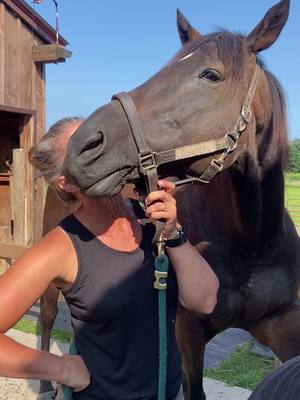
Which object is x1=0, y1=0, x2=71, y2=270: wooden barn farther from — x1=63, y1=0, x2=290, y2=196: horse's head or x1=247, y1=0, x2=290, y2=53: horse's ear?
x1=247, y1=0, x2=290, y2=53: horse's ear

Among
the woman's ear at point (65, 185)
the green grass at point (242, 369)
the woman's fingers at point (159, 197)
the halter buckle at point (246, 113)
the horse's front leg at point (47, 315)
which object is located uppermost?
the halter buckle at point (246, 113)

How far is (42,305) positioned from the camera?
398 cm

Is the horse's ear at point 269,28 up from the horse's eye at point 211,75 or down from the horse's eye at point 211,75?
up

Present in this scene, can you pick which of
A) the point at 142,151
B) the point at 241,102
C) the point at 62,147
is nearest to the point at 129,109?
the point at 142,151

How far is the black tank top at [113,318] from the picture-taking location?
4.77 ft

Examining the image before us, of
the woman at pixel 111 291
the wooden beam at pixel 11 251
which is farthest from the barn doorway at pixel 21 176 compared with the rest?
the woman at pixel 111 291

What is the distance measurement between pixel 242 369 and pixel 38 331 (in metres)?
2.04

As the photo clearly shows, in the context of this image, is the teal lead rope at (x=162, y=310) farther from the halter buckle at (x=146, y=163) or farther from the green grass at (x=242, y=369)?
the green grass at (x=242, y=369)

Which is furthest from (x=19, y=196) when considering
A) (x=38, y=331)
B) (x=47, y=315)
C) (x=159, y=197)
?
(x=159, y=197)

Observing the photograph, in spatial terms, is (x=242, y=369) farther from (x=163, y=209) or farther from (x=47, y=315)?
(x=163, y=209)

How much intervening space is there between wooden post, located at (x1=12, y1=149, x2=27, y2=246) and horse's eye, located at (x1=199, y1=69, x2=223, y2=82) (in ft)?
15.3

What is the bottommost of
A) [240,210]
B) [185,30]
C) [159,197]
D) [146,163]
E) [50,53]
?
[240,210]

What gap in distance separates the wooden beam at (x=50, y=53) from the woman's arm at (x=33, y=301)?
469 centimetres

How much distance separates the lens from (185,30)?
8.11ft
